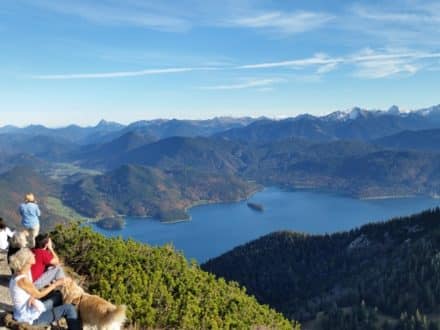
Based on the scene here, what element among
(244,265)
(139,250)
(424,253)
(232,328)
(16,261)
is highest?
(16,261)

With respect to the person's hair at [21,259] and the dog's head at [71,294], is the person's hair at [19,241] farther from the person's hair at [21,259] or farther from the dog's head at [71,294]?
the dog's head at [71,294]

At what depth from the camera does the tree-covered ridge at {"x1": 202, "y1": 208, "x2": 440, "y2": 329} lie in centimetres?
10700

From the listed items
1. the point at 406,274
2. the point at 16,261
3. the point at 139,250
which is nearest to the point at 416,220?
the point at 406,274

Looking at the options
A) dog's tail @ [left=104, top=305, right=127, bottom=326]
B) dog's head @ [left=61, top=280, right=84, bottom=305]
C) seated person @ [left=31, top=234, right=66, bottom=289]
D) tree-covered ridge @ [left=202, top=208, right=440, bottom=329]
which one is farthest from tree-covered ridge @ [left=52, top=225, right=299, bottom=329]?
tree-covered ridge @ [left=202, top=208, right=440, bottom=329]

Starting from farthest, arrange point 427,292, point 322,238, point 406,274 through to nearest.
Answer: point 322,238 → point 406,274 → point 427,292

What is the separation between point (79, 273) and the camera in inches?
766

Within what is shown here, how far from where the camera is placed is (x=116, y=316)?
466 inches

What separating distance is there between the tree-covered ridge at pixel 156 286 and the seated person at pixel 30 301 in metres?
3.18

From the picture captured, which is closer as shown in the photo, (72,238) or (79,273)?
(79,273)

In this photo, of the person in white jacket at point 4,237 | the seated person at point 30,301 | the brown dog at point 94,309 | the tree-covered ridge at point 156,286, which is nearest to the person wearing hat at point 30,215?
the tree-covered ridge at point 156,286

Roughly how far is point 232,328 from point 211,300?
4.69 ft

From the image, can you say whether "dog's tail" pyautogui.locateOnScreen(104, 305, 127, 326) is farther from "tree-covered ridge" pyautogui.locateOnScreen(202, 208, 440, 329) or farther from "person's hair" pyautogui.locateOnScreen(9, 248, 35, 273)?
"tree-covered ridge" pyautogui.locateOnScreen(202, 208, 440, 329)

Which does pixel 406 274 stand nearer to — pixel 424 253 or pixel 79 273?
pixel 424 253

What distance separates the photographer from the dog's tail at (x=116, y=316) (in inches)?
465
